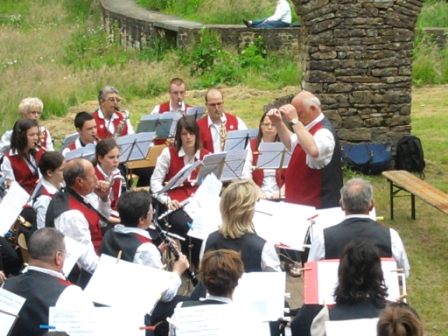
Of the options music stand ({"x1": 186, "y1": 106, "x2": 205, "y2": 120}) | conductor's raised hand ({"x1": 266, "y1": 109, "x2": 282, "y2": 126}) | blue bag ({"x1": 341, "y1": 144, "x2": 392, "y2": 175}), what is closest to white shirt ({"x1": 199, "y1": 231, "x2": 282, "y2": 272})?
conductor's raised hand ({"x1": 266, "y1": 109, "x2": 282, "y2": 126})

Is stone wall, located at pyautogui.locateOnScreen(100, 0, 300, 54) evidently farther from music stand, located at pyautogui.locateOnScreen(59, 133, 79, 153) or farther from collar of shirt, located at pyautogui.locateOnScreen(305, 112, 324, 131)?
collar of shirt, located at pyautogui.locateOnScreen(305, 112, 324, 131)

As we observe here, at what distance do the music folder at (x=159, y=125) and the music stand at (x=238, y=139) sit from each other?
1.12 metres

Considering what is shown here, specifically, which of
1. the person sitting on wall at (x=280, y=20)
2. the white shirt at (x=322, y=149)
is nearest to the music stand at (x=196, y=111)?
the white shirt at (x=322, y=149)

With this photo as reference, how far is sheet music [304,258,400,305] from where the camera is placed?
480cm


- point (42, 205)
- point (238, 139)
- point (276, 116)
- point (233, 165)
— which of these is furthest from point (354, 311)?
point (238, 139)

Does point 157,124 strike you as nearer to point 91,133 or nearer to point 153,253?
point 91,133

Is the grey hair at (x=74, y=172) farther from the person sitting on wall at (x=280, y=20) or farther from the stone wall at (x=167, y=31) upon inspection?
the person sitting on wall at (x=280, y=20)

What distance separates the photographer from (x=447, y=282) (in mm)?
7934

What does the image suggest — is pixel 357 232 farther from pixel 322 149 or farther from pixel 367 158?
pixel 367 158

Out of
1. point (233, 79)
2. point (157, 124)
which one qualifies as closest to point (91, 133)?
point (157, 124)

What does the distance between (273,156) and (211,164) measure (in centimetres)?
66

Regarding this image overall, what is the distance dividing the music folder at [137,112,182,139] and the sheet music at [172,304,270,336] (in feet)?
16.7

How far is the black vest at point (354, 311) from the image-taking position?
177 inches

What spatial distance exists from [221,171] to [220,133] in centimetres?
137
